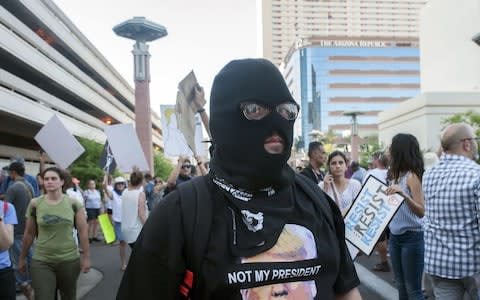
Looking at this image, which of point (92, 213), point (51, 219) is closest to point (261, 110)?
point (51, 219)

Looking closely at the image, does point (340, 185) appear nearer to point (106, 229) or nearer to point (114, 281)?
point (114, 281)

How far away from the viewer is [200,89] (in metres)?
4.12

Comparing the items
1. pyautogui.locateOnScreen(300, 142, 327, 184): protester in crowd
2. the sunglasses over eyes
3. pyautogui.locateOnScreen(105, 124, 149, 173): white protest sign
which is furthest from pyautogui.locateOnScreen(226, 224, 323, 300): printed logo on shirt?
pyautogui.locateOnScreen(105, 124, 149, 173): white protest sign

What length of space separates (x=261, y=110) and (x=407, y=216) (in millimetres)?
3085

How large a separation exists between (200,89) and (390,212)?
2054 millimetres

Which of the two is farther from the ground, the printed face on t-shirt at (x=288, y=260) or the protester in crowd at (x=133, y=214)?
the printed face on t-shirt at (x=288, y=260)

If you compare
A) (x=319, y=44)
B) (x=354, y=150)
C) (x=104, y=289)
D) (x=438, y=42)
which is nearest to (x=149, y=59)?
(x=354, y=150)

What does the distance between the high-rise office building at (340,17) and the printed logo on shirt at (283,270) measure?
560ft

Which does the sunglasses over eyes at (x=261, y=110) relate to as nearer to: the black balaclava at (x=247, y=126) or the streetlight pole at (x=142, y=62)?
the black balaclava at (x=247, y=126)

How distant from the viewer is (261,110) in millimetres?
1614

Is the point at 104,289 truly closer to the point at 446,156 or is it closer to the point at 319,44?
the point at 446,156

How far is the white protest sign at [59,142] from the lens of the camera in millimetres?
7824

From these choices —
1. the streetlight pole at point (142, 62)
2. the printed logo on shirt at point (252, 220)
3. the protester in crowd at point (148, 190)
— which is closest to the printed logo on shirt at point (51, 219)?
the printed logo on shirt at point (252, 220)

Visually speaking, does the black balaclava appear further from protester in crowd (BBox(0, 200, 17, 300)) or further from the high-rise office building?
the high-rise office building
